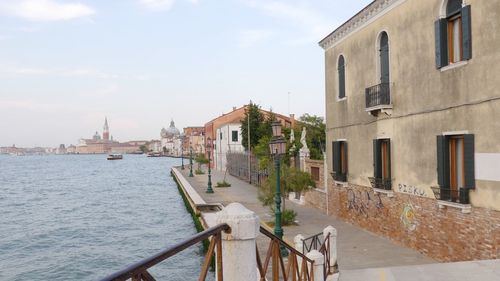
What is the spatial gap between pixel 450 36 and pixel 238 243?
9906mm

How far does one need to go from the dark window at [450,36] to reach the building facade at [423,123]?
0.08 ft

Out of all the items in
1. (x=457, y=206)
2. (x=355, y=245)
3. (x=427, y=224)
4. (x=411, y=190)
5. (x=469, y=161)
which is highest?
(x=469, y=161)

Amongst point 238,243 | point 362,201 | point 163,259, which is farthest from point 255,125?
point 163,259

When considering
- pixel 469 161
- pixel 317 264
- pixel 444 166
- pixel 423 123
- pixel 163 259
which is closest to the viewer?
pixel 163 259

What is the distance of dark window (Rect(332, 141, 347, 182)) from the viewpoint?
1841 cm

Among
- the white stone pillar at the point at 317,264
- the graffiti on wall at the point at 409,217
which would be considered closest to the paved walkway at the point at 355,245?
the graffiti on wall at the point at 409,217

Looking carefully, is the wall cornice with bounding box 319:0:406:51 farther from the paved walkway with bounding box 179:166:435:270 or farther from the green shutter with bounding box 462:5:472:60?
the paved walkway with bounding box 179:166:435:270

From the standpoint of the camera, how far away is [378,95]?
14.8 meters

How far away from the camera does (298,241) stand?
33.9 ft

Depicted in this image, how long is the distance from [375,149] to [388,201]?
1.66m

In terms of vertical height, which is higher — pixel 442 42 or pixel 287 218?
pixel 442 42

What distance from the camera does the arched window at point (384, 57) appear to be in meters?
14.8

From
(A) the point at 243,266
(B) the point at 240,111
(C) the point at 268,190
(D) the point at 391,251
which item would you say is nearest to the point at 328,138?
(C) the point at 268,190

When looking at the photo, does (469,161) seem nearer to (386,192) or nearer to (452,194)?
(452,194)
